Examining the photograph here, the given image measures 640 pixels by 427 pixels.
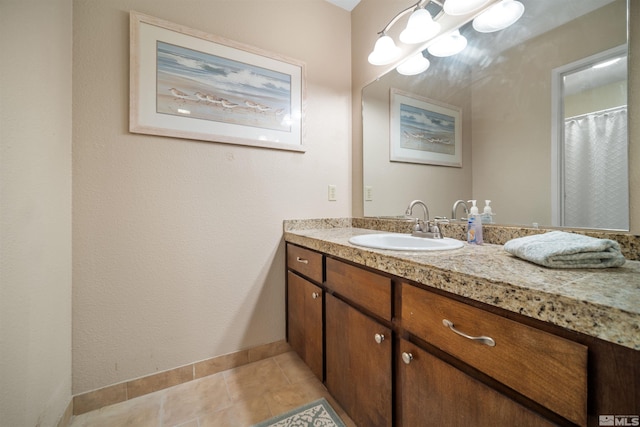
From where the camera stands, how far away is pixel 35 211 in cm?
90

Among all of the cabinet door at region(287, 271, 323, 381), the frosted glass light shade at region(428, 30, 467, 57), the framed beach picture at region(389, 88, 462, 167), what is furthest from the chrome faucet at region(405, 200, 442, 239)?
the frosted glass light shade at region(428, 30, 467, 57)

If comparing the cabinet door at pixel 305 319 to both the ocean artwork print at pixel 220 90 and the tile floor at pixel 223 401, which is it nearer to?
the tile floor at pixel 223 401

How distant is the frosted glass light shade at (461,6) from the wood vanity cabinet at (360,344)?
124 cm

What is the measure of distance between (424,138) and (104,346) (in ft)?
6.51

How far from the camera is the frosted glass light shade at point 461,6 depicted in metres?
1.09

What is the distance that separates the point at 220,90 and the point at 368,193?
3.73 feet

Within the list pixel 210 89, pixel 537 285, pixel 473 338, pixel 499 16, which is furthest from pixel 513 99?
pixel 210 89

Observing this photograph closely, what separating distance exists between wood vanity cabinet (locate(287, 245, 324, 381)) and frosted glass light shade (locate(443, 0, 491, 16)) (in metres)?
1.28

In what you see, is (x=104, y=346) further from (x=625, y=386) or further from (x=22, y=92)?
(x=625, y=386)

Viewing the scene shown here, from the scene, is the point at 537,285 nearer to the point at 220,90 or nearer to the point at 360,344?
the point at 360,344

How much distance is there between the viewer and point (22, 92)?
2.71 ft

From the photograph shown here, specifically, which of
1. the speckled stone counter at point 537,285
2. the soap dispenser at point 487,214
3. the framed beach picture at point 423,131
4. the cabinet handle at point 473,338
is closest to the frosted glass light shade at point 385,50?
the framed beach picture at point 423,131

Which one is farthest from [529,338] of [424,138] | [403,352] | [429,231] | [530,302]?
[424,138]

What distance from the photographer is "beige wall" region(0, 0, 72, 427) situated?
2.49 feet
